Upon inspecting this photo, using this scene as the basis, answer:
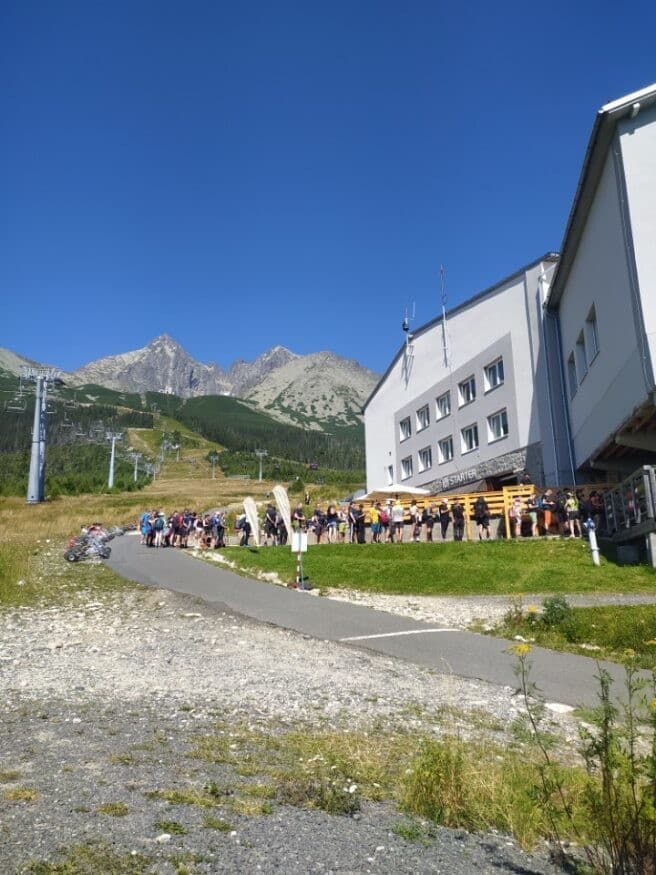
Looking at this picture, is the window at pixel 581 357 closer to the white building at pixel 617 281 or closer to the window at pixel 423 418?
the white building at pixel 617 281

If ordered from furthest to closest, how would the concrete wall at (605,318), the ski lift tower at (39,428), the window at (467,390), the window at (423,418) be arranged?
1. the ski lift tower at (39,428)
2. the window at (423,418)
3. the window at (467,390)
4. the concrete wall at (605,318)

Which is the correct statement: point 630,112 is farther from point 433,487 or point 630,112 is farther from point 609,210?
point 433,487

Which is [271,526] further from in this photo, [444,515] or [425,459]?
[425,459]

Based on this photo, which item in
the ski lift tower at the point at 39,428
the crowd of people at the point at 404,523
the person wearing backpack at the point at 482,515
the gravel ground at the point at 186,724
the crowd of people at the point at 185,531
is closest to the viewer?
→ the gravel ground at the point at 186,724

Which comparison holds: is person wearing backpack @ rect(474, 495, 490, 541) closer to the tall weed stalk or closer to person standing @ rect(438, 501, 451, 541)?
person standing @ rect(438, 501, 451, 541)

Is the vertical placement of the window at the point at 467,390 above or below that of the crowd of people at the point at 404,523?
above

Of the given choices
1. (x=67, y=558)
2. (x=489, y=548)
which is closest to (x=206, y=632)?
(x=489, y=548)

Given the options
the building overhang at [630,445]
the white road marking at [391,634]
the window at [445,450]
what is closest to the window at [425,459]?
the window at [445,450]

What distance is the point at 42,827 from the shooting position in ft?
12.4

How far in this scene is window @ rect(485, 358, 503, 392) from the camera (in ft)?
123

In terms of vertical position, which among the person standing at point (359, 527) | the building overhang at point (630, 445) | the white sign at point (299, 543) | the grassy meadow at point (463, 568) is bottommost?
the grassy meadow at point (463, 568)

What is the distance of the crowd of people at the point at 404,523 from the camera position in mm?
23969

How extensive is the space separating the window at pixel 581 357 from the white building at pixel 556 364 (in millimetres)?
54

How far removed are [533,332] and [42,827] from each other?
1331 inches
